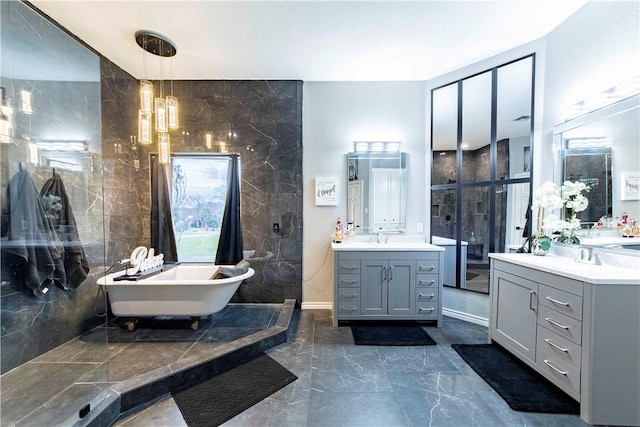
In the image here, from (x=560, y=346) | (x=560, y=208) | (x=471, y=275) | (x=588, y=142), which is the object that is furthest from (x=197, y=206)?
(x=588, y=142)

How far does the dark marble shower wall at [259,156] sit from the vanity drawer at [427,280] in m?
1.48

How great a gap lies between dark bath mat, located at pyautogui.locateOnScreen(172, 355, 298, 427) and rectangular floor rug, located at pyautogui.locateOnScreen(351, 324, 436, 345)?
0.91 meters

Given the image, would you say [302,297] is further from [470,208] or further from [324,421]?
[470,208]

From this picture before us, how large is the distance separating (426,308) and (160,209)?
11.7ft

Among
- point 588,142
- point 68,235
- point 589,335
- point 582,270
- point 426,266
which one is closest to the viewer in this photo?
point 589,335

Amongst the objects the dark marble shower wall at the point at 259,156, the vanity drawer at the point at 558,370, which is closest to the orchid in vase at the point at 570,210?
the vanity drawer at the point at 558,370

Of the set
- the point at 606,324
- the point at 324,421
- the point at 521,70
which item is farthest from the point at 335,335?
the point at 521,70

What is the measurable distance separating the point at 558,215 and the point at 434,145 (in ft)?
4.86

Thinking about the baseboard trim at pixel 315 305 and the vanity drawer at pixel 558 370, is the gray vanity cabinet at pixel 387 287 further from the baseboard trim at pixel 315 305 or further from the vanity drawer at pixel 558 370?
the vanity drawer at pixel 558 370

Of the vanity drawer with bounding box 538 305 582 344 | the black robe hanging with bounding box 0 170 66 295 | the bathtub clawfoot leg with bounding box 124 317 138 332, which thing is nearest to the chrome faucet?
the vanity drawer with bounding box 538 305 582 344

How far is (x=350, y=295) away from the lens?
2.76 meters

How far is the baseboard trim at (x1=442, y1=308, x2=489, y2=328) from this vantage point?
2818mm

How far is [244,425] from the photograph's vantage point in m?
1.52

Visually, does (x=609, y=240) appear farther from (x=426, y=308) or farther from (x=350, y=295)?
(x=350, y=295)
